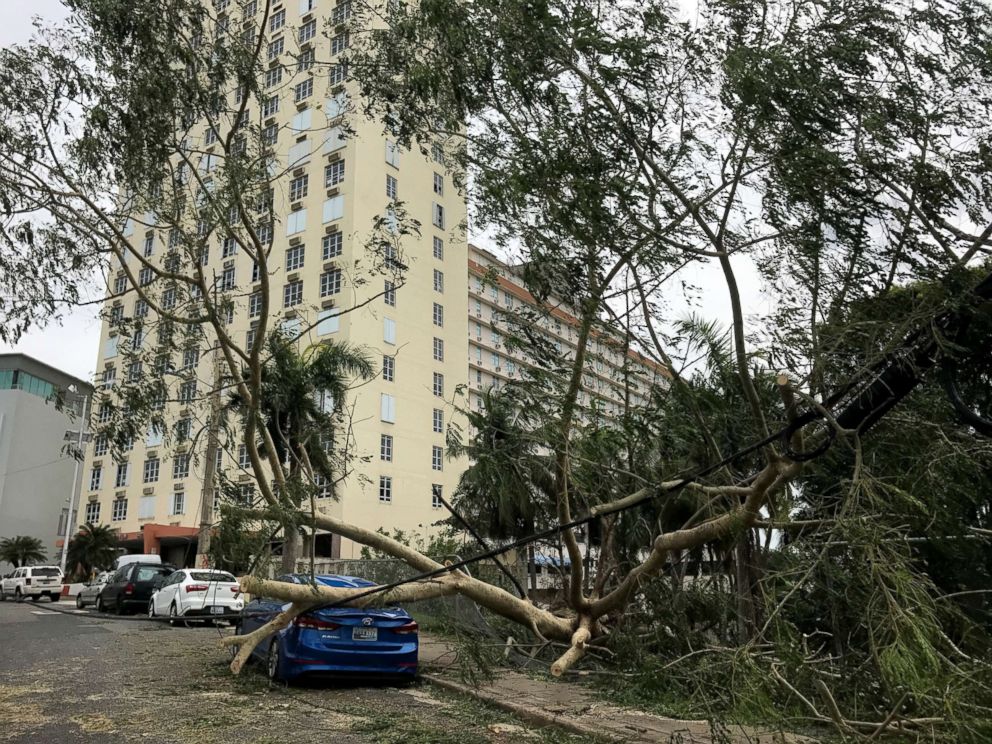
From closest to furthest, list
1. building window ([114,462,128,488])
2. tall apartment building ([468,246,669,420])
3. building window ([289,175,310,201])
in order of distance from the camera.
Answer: tall apartment building ([468,246,669,420]) → building window ([289,175,310,201]) → building window ([114,462,128,488])

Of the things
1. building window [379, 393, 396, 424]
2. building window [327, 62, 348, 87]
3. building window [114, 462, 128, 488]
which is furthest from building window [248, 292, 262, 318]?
building window [327, 62, 348, 87]

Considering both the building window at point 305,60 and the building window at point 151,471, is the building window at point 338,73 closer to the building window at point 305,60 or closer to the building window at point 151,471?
the building window at point 305,60

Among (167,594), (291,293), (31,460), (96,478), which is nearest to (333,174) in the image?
(291,293)

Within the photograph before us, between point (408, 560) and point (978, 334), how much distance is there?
6757mm

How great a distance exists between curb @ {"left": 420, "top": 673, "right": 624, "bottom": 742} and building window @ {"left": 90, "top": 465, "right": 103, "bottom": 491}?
4682 cm

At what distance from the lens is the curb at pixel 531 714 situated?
7457 millimetres

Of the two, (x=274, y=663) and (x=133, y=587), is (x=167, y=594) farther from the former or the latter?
(x=274, y=663)

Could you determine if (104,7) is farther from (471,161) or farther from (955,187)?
(955,187)

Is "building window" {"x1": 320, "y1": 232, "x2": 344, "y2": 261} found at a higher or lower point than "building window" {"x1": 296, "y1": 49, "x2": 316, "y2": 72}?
higher

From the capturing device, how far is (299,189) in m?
42.2

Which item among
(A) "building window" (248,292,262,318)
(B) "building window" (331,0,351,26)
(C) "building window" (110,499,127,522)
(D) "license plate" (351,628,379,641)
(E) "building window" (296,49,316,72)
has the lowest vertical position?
(D) "license plate" (351,628,379,641)

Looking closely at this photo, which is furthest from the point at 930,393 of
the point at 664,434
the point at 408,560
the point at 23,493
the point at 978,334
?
the point at 23,493

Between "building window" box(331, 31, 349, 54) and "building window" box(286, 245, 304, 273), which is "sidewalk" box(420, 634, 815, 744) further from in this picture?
"building window" box(286, 245, 304, 273)

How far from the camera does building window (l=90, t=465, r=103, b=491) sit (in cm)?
5047
